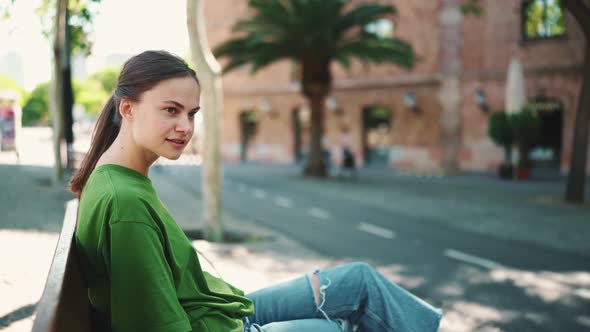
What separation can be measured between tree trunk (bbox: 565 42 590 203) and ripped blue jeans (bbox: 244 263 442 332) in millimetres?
11198

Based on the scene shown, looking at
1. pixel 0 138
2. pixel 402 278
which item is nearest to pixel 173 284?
pixel 402 278

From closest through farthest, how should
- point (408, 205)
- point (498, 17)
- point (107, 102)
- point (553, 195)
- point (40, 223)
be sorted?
1. point (107, 102)
2. point (40, 223)
3. point (408, 205)
4. point (553, 195)
5. point (498, 17)

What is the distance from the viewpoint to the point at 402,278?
618cm

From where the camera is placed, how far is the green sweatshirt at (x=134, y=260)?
161 cm

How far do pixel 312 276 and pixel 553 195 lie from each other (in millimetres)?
13148

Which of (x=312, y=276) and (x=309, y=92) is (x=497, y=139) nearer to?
(x=309, y=92)

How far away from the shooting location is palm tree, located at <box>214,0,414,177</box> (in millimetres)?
17547

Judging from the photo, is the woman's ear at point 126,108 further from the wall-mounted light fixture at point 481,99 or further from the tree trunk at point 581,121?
the wall-mounted light fixture at point 481,99

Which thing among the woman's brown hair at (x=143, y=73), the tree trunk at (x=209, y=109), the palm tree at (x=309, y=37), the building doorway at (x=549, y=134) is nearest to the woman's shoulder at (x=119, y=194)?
the woman's brown hair at (x=143, y=73)

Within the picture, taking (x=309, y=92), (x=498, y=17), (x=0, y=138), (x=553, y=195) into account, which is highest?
(x=498, y=17)

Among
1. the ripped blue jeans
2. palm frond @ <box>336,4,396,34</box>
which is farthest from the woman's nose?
palm frond @ <box>336,4,396,34</box>

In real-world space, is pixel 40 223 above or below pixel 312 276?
below

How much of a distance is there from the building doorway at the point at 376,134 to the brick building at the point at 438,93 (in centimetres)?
5

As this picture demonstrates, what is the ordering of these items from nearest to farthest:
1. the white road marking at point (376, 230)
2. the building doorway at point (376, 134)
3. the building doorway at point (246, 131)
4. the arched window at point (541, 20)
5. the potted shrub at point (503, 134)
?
1. the white road marking at point (376, 230)
2. the potted shrub at point (503, 134)
3. the arched window at point (541, 20)
4. the building doorway at point (376, 134)
5. the building doorway at point (246, 131)
